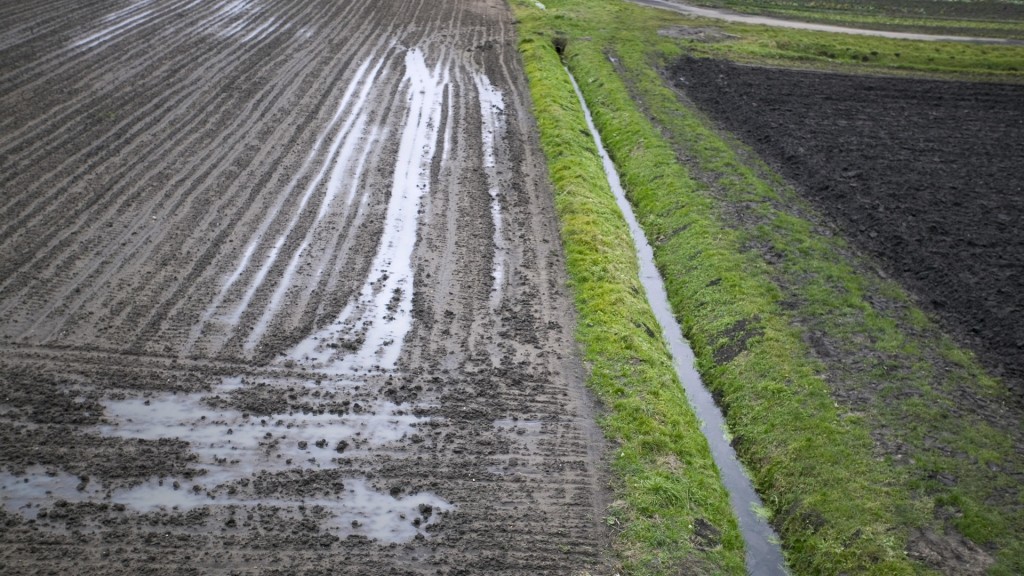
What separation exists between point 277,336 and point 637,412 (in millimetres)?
6651

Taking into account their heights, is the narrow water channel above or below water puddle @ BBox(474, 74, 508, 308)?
below

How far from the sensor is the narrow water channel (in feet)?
39.8

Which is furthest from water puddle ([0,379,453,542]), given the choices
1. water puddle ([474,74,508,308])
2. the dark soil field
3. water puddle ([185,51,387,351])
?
the dark soil field

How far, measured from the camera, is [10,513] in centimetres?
1072

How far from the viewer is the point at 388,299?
645 inches

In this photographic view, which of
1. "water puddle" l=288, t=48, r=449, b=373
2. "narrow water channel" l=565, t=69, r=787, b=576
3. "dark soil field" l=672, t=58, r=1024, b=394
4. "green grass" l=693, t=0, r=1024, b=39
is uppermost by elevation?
"green grass" l=693, t=0, r=1024, b=39

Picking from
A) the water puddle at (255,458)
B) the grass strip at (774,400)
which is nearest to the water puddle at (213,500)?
the water puddle at (255,458)

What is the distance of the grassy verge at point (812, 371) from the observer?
11.9 meters

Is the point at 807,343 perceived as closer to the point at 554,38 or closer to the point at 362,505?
the point at 362,505

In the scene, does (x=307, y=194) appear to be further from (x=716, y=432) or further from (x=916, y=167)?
(x=916, y=167)

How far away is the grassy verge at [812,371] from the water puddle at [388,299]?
3.70m

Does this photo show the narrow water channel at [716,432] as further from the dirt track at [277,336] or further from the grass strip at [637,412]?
the dirt track at [277,336]

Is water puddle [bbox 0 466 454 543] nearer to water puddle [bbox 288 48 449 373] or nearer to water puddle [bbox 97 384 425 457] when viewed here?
water puddle [bbox 97 384 425 457]

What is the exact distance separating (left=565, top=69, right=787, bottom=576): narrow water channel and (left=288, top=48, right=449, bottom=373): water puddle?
18.2 feet
